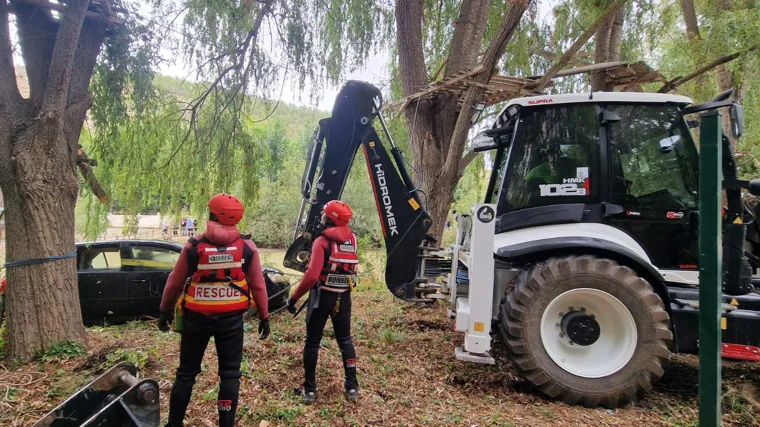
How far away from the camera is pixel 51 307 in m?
4.09

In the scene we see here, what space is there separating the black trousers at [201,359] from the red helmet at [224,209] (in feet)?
2.08

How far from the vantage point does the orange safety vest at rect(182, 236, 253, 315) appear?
284cm

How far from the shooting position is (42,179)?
4031mm

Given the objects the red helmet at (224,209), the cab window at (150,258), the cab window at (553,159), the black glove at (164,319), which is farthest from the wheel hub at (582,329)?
the cab window at (150,258)

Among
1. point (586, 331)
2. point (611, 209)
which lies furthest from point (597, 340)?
point (611, 209)

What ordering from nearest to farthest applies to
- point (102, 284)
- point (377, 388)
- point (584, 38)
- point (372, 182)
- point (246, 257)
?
point (246, 257) → point (377, 388) → point (372, 182) → point (584, 38) → point (102, 284)

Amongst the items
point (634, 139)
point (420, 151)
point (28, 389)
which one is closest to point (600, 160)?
point (634, 139)

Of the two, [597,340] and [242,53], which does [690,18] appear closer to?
[597,340]

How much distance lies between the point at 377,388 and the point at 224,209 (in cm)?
211

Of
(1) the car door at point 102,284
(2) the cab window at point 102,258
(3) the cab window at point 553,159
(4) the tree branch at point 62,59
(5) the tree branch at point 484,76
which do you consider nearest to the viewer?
(4) the tree branch at point 62,59

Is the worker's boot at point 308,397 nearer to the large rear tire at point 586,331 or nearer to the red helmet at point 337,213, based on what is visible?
the red helmet at point 337,213

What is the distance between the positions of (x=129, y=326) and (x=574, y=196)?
20.1 feet

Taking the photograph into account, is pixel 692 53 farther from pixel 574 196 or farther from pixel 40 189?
pixel 40 189

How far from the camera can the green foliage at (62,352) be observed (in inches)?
157
